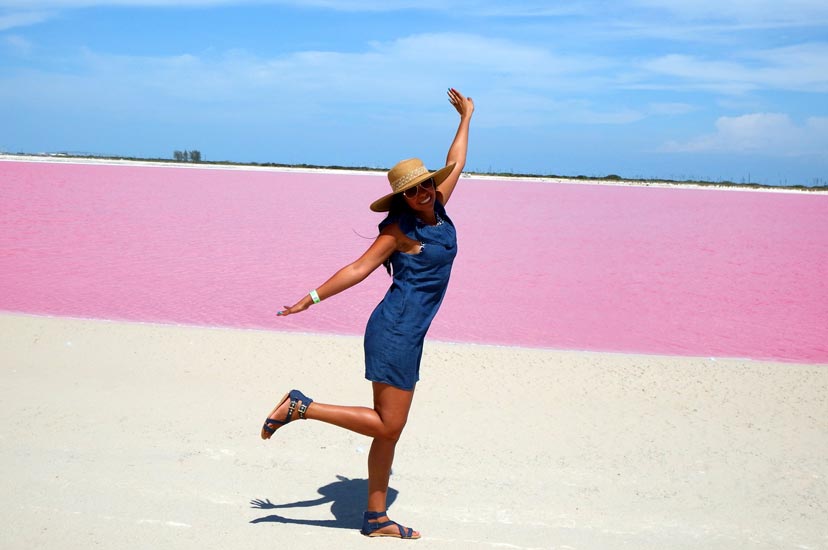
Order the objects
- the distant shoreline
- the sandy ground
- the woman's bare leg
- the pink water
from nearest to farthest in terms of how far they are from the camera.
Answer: the woman's bare leg, the sandy ground, the pink water, the distant shoreline

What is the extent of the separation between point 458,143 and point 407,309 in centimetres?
86

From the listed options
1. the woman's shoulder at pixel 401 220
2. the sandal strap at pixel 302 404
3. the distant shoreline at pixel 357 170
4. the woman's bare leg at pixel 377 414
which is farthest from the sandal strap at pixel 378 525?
the distant shoreline at pixel 357 170

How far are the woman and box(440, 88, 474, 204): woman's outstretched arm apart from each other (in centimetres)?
15

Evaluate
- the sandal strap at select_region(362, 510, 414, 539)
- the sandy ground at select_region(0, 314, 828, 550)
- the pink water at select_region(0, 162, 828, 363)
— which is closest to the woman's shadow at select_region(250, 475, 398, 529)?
the sandy ground at select_region(0, 314, 828, 550)

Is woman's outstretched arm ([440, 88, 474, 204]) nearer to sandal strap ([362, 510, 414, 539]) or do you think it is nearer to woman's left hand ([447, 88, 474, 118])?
woman's left hand ([447, 88, 474, 118])

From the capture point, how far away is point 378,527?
3.42 metres

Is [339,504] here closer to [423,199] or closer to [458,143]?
[423,199]

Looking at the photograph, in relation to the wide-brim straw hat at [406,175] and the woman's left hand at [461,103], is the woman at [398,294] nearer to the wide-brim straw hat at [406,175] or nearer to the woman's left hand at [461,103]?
the wide-brim straw hat at [406,175]

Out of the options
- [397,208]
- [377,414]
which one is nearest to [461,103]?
[397,208]

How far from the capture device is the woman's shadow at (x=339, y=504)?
11.7ft

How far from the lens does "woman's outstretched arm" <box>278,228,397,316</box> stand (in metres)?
3.15

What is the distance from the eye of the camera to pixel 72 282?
393 inches

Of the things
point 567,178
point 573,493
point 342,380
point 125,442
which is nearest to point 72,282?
point 342,380

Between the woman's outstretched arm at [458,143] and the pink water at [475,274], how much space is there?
4118 millimetres
